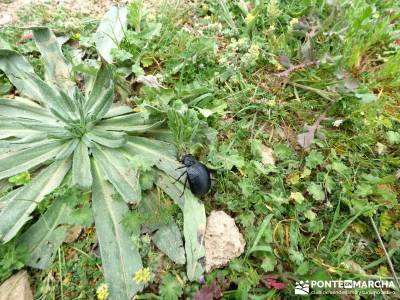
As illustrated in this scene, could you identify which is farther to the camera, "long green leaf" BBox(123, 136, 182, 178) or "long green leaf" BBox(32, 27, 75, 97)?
"long green leaf" BBox(32, 27, 75, 97)

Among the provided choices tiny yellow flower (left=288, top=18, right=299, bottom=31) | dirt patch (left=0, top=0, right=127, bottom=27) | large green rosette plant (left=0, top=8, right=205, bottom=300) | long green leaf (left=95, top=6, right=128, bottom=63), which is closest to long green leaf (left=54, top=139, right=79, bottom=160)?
large green rosette plant (left=0, top=8, right=205, bottom=300)

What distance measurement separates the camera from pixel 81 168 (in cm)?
234

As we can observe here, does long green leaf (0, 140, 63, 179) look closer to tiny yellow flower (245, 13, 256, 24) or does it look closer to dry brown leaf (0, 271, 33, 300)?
dry brown leaf (0, 271, 33, 300)

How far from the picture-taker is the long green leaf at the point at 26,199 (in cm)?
214

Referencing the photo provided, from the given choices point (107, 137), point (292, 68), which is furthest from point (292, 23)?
point (107, 137)

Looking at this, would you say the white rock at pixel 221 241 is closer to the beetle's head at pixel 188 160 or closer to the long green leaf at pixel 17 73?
the beetle's head at pixel 188 160

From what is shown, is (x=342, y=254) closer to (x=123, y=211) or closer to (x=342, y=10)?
(x=123, y=211)

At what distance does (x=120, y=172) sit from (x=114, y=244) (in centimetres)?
50

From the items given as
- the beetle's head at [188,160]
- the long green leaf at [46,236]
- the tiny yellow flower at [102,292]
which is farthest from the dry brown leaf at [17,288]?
the beetle's head at [188,160]

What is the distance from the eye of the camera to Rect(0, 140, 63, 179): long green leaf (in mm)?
2352

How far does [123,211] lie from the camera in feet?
7.57

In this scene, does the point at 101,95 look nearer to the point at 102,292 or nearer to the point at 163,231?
the point at 163,231

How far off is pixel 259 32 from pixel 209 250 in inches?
82.5

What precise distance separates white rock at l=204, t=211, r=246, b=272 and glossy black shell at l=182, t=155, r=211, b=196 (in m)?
0.21
